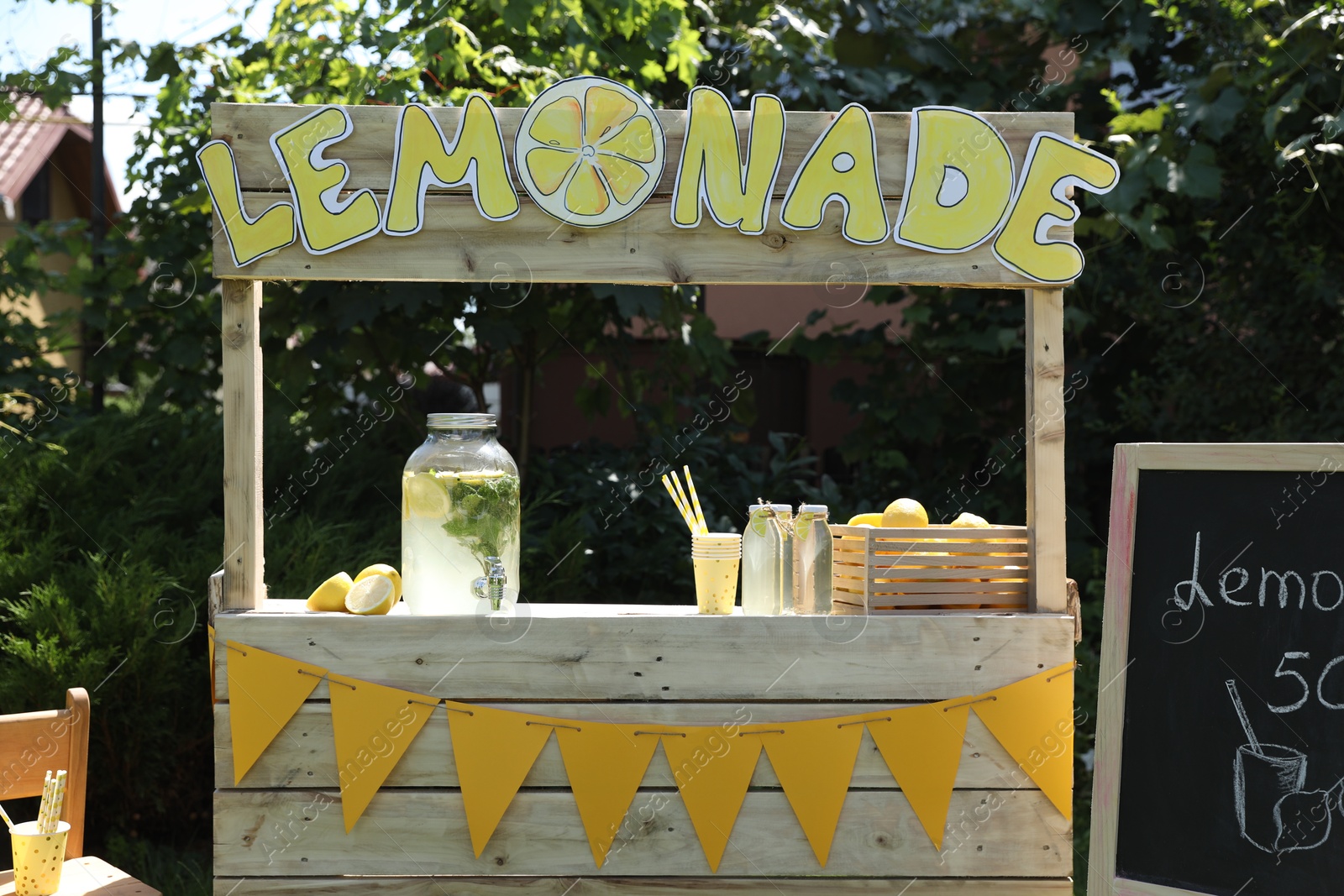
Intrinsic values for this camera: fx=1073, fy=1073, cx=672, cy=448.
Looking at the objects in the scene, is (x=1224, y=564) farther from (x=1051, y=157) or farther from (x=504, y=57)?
(x=504, y=57)

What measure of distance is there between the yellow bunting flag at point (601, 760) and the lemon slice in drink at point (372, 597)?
439 millimetres

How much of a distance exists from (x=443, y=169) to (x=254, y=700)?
46.3 inches

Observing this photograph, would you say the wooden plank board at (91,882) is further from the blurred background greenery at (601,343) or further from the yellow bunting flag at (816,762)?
the yellow bunting flag at (816,762)

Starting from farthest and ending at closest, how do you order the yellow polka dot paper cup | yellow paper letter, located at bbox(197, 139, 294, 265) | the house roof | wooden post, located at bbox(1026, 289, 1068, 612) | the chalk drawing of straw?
the house roof → wooden post, located at bbox(1026, 289, 1068, 612) → yellow paper letter, located at bbox(197, 139, 294, 265) → the yellow polka dot paper cup → the chalk drawing of straw

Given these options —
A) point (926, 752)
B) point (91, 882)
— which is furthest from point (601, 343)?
point (91, 882)

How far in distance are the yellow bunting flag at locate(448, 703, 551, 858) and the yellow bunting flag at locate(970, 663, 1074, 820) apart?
38.2 inches

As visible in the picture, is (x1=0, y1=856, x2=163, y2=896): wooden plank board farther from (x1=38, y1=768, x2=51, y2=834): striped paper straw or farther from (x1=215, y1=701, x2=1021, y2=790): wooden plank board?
(x1=215, y1=701, x2=1021, y2=790): wooden plank board

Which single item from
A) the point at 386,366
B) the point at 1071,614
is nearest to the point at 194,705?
the point at 386,366

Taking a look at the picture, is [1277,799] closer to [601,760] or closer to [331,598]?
[601,760]

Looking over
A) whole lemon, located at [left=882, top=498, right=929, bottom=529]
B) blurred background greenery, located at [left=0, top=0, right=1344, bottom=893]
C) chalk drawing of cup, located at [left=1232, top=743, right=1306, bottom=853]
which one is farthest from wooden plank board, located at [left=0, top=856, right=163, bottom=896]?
chalk drawing of cup, located at [left=1232, top=743, right=1306, bottom=853]

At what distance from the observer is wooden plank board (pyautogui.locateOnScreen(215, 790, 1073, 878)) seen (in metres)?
2.25

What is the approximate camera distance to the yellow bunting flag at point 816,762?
7.47 feet

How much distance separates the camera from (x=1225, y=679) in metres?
1.90

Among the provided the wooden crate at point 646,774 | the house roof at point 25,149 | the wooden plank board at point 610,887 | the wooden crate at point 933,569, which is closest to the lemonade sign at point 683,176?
the wooden crate at point 933,569
